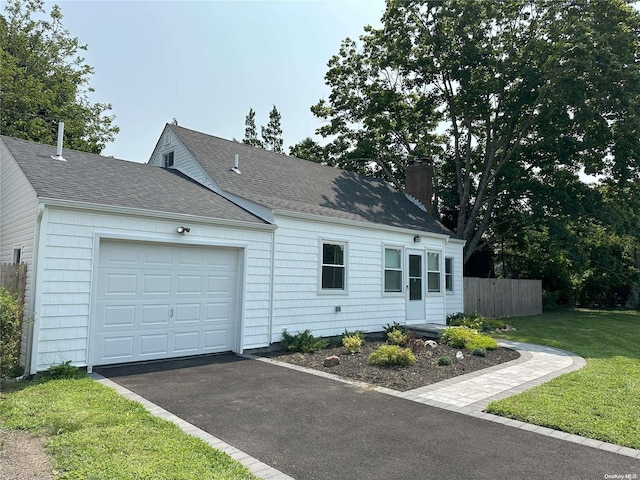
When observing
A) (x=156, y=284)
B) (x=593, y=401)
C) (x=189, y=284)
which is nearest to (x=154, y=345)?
(x=156, y=284)

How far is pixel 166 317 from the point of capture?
8.38 meters

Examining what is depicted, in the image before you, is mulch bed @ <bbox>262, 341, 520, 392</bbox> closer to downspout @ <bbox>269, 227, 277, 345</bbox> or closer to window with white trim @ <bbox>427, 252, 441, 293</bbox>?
downspout @ <bbox>269, 227, 277, 345</bbox>

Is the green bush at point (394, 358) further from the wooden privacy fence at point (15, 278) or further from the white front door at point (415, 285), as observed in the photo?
the wooden privacy fence at point (15, 278)

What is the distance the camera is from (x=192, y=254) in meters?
8.74

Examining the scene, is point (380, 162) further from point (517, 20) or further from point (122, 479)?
point (122, 479)

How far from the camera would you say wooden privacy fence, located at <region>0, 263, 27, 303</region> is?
7.02 metres

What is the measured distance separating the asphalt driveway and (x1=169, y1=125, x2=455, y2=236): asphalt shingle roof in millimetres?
4961

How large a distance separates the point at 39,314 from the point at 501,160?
2129 centimetres

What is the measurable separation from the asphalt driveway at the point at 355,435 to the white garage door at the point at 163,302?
99 cm

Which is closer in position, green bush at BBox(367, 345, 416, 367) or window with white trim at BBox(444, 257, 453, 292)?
green bush at BBox(367, 345, 416, 367)

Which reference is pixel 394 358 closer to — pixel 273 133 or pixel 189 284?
pixel 189 284

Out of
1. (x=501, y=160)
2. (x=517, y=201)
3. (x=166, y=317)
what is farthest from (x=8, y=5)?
(x=517, y=201)

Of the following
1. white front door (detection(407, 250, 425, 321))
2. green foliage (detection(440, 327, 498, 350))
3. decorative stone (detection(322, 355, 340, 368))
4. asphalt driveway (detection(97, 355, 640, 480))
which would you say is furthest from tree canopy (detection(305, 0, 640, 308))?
asphalt driveway (detection(97, 355, 640, 480))

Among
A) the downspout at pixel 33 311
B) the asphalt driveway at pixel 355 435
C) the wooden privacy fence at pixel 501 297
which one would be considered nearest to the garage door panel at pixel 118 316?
the asphalt driveway at pixel 355 435
